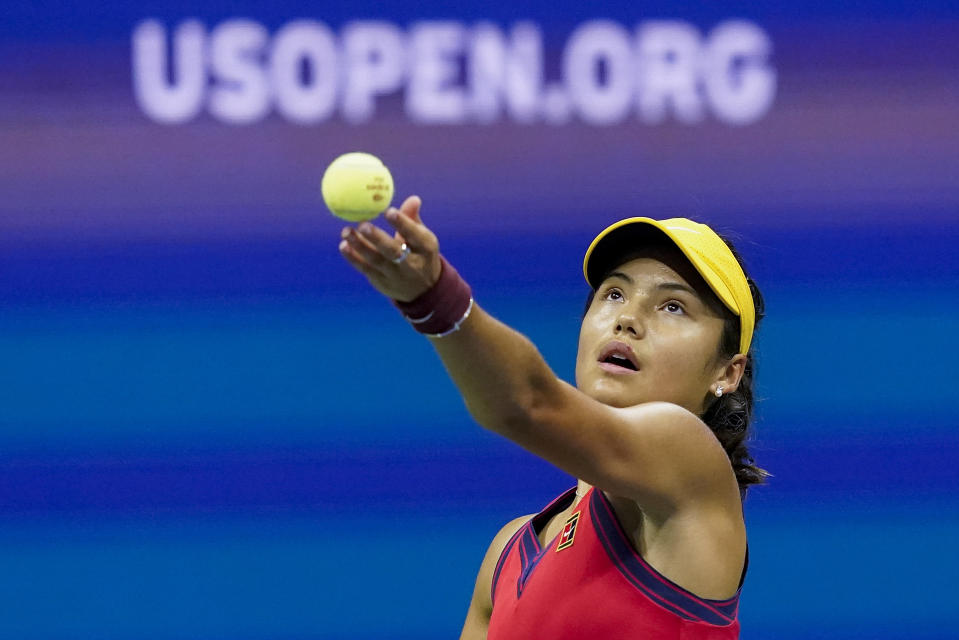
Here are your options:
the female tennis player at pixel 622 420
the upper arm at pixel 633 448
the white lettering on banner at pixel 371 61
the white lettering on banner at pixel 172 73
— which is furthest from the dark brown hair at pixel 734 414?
the white lettering on banner at pixel 172 73

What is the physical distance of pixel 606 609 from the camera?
160 centimetres

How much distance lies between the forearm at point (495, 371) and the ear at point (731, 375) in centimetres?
59

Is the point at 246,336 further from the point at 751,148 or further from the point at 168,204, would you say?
the point at 751,148

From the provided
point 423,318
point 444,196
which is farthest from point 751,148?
point 423,318

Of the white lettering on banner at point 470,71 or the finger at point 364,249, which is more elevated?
the white lettering on banner at point 470,71

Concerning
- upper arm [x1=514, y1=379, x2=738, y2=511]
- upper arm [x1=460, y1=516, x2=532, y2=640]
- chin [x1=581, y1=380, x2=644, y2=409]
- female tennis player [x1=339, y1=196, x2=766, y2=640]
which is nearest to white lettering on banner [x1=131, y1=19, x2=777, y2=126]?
female tennis player [x1=339, y1=196, x2=766, y2=640]

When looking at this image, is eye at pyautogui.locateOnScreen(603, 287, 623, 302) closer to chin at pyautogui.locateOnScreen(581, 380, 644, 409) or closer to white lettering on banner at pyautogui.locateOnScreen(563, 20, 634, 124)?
chin at pyautogui.locateOnScreen(581, 380, 644, 409)

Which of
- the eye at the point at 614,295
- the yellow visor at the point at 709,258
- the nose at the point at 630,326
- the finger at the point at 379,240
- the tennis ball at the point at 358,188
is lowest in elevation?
the nose at the point at 630,326

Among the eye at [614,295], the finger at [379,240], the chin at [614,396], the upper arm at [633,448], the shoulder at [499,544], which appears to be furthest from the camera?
the shoulder at [499,544]

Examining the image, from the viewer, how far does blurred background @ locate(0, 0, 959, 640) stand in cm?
303

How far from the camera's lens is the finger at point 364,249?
122 centimetres

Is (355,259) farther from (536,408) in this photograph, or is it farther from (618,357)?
(618,357)

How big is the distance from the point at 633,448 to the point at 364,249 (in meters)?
0.43

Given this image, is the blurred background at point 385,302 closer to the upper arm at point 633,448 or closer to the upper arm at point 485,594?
the upper arm at point 485,594
